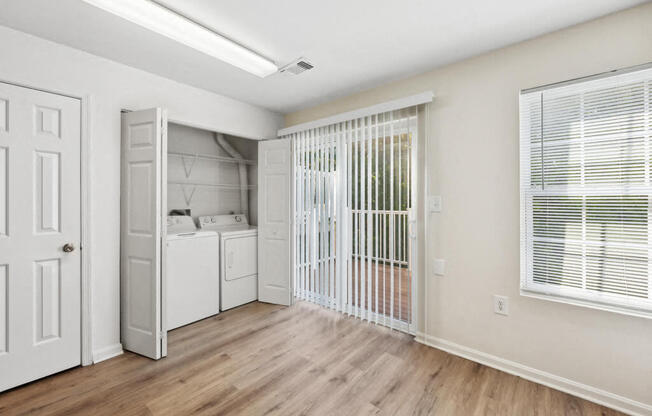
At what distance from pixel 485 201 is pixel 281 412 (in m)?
2.14

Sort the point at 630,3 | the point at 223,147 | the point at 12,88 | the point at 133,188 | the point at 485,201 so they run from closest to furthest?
1. the point at 630,3
2. the point at 12,88
3. the point at 485,201
4. the point at 133,188
5. the point at 223,147

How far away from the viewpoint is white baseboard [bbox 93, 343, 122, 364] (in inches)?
96.0

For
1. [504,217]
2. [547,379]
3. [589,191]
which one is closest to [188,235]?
[504,217]

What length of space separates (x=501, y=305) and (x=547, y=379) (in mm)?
542

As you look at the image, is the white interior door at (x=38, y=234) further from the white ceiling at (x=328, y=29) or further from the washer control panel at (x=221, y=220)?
the washer control panel at (x=221, y=220)

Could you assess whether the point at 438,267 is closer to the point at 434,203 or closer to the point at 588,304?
the point at 434,203

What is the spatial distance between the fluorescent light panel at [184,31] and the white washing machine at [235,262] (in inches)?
76.6

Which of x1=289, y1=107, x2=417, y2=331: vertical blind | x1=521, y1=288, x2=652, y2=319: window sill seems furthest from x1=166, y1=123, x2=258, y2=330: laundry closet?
x1=521, y1=288, x2=652, y2=319: window sill

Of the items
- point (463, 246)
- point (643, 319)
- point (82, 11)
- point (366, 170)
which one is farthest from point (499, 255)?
point (82, 11)

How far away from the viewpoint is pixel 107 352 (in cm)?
250

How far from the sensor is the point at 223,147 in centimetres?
423

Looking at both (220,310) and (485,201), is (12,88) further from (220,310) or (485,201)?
(485,201)

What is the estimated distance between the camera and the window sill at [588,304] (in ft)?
5.98

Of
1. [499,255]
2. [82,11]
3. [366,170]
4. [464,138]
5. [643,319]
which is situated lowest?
[643,319]
